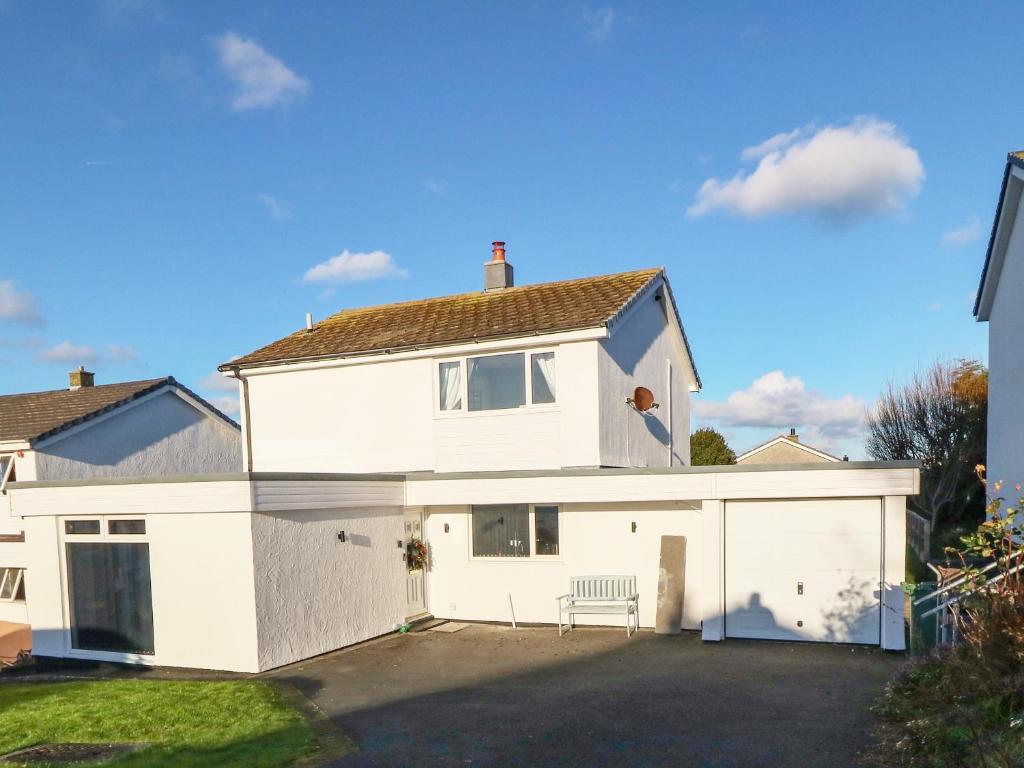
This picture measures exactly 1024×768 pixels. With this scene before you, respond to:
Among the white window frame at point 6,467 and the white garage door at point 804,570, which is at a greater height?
the white window frame at point 6,467

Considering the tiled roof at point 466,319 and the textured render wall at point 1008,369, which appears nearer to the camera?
the textured render wall at point 1008,369

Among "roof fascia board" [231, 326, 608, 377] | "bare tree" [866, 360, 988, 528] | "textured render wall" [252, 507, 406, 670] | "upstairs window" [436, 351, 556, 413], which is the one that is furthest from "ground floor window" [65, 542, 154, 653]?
"bare tree" [866, 360, 988, 528]

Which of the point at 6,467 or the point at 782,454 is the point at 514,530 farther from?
the point at 782,454

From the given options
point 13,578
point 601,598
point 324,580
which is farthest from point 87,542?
point 601,598

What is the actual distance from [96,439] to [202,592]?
10.6 m

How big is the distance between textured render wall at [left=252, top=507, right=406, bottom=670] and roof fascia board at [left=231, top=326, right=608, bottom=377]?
308cm

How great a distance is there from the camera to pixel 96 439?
65.5 feet

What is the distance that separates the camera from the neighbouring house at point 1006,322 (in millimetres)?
12461

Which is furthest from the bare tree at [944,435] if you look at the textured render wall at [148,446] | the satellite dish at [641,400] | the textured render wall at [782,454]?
the textured render wall at [148,446]

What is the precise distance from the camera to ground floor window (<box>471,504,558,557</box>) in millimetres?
14352

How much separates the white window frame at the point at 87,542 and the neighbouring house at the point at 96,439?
3722 mm

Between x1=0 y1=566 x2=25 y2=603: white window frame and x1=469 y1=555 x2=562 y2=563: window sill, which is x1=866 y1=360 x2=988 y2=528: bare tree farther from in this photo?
x1=0 y1=566 x2=25 y2=603: white window frame

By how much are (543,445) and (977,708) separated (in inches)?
333

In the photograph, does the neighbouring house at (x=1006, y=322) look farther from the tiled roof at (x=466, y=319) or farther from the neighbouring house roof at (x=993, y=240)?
the tiled roof at (x=466, y=319)
